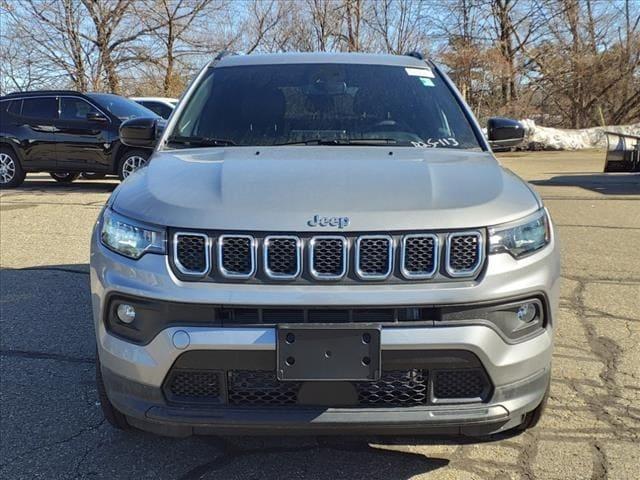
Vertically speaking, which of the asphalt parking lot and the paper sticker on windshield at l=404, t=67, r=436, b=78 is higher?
the paper sticker on windshield at l=404, t=67, r=436, b=78

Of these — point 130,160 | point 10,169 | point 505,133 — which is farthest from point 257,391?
point 10,169

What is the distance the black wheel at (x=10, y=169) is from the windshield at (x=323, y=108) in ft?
31.6

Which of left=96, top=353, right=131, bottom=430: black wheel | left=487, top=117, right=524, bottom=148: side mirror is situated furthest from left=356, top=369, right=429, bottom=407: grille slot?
left=487, top=117, right=524, bottom=148: side mirror

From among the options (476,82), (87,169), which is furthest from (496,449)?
(476,82)

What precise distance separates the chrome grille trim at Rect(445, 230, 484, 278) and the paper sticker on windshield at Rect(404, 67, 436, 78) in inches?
77.3

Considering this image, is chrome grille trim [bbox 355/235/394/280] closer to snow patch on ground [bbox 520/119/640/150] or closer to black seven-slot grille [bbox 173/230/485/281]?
black seven-slot grille [bbox 173/230/485/281]

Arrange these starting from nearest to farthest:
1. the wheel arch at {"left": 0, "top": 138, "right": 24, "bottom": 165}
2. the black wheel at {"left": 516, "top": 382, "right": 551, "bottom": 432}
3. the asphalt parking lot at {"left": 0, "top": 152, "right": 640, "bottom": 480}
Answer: the black wheel at {"left": 516, "top": 382, "right": 551, "bottom": 432}
the asphalt parking lot at {"left": 0, "top": 152, "right": 640, "bottom": 480}
the wheel arch at {"left": 0, "top": 138, "right": 24, "bottom": 165}

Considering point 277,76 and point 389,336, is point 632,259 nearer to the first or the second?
point 277,76

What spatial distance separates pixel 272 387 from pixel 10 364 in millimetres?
2352

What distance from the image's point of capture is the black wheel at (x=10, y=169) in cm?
1223

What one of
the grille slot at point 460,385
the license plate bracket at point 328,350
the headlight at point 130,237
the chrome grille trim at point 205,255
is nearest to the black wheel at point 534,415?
the grille slot at point 460,385

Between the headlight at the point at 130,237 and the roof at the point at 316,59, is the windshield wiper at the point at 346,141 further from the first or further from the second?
the headlight at the point at 130,237

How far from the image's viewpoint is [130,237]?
2428mm

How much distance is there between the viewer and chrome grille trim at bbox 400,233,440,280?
2285mm
